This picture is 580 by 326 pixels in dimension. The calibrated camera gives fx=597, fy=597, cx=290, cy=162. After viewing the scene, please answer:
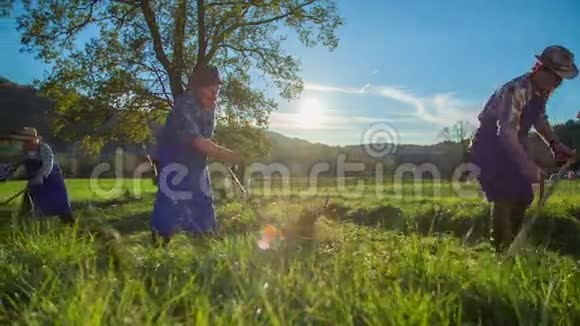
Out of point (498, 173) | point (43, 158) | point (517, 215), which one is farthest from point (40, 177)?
point (517, 215)

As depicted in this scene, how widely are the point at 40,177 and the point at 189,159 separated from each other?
5260 mm

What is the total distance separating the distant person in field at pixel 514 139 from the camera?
5.20m

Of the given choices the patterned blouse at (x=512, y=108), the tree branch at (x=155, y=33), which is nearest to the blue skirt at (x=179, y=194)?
the patterned blouse at (x=512, y=108)

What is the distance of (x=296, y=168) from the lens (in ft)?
189

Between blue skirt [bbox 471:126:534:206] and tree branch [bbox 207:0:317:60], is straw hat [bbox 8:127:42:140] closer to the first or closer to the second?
blue skirt [bbox 471:126:534:206]

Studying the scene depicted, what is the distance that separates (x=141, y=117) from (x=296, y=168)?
108 ft

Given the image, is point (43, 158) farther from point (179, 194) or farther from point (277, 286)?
point (277, 286)

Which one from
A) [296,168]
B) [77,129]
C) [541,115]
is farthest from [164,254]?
[296,168]

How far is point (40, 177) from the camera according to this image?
10.3m

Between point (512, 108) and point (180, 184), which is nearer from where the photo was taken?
point (512, 108)

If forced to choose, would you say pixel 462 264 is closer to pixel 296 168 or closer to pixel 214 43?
pixel 214 43

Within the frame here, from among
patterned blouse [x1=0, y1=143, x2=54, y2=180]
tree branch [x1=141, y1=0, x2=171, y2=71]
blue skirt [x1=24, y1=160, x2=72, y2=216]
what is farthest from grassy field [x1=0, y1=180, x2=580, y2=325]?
tree branch [x1=141, y1=0, x2=171, y2=71]

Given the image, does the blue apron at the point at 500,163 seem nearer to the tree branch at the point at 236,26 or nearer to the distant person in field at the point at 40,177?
the distant person in field at the point at 40,177

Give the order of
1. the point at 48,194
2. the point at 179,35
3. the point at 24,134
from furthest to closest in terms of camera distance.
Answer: the point at 179,35
the point at 48,194
the point at 24,134
